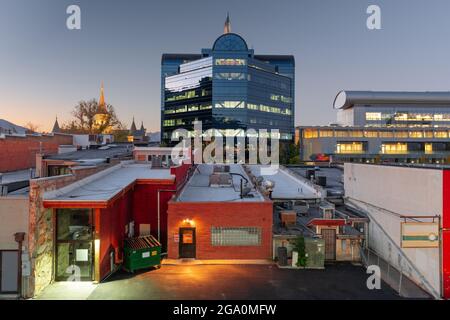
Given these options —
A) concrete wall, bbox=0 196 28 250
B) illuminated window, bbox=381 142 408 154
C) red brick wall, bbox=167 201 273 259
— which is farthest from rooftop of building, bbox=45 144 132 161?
illuminated window, bbox=381 142 408 154

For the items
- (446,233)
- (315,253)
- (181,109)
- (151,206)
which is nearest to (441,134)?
(181,109)

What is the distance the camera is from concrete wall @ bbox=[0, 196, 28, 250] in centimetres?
1377

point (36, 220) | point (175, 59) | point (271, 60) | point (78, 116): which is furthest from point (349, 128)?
point (36, 220)

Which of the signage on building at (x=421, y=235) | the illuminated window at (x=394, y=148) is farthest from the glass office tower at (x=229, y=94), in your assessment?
the signage on building at (x=421, y=235)

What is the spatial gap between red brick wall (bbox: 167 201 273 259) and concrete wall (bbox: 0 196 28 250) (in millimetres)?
7660

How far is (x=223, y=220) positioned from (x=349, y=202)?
11470 millimetres

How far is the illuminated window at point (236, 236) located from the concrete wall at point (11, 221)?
31.8ft

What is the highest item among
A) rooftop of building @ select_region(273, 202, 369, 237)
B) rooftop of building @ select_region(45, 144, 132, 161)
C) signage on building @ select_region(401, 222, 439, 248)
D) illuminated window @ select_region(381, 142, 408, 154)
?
illuminated window @ select_region(381, 142, 408, 154)

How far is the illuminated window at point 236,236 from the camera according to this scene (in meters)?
18.5

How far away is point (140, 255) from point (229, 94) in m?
88.6

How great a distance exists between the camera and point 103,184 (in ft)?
63.6

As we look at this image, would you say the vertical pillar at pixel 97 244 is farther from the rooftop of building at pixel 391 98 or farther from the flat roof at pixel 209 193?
the rooftop of building at pixel 391 98

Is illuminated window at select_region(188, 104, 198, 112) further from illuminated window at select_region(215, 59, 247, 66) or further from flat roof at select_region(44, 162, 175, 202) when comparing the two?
flat roof at select_region(44, 162, 175, 202)

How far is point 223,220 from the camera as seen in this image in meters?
18.6
